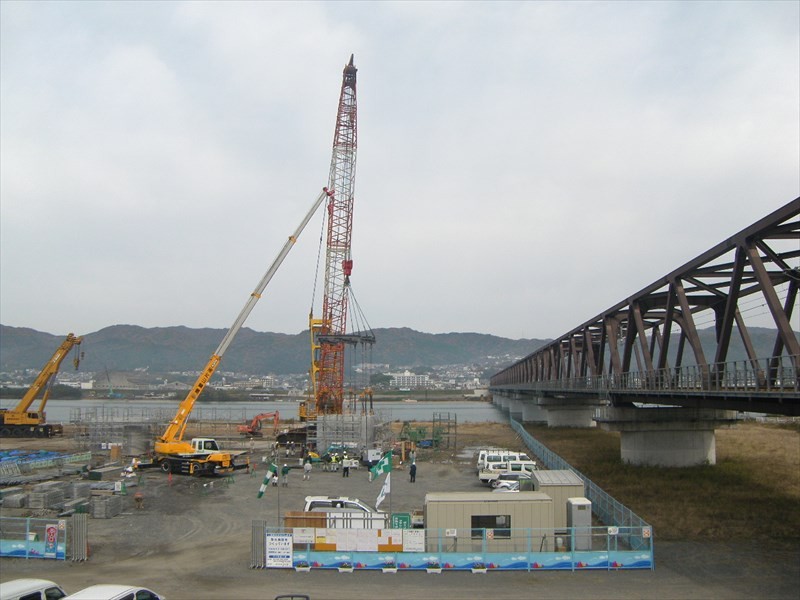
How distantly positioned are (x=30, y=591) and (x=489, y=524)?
519 inches

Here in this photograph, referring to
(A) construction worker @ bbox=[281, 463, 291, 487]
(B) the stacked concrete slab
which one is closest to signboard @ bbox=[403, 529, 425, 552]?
(B) the stacked concrete slab

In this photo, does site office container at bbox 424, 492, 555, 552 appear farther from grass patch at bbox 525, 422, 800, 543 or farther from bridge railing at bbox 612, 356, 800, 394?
bridge railing at bbox 612, 356, 800, 394

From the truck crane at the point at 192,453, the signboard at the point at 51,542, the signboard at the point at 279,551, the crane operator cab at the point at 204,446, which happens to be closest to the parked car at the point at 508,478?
the signboard at the point at 279,551

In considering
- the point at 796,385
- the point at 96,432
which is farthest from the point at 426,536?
the point at 96,432

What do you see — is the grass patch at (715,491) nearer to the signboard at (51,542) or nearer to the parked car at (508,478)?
the parked car at (508,478)

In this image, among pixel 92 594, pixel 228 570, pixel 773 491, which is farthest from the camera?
pixel 773 491

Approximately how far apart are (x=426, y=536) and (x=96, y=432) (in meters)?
44.9

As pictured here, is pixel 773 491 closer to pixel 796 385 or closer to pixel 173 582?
pixel 796 385

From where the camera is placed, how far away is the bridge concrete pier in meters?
40.7

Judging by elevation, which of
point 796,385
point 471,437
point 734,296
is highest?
point 734,296

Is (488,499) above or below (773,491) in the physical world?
above

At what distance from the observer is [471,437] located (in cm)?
7369

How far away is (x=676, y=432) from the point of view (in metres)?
41.0

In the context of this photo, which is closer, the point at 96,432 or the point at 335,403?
the point at 96,432
